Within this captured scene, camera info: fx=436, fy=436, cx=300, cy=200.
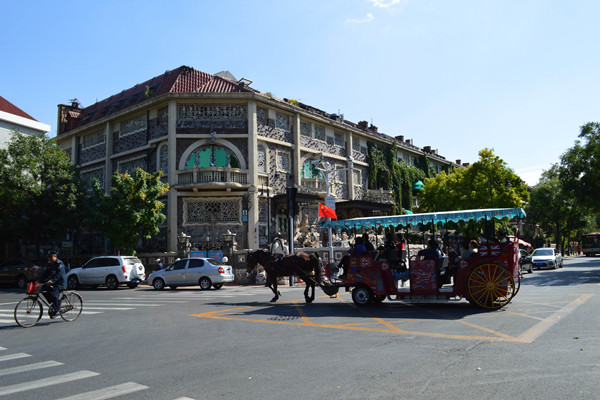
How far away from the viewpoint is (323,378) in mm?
5574

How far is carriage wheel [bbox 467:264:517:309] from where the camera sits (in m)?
11.0

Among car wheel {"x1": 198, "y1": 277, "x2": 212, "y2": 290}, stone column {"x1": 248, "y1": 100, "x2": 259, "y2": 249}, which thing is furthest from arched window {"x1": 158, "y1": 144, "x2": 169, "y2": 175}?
car wheel {"x1": 198, "y1": 277, "x2": 212, "y2": 290}

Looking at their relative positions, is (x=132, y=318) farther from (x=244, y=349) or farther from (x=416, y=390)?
(x=416, y=390)

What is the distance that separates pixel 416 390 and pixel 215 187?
25.5 meters

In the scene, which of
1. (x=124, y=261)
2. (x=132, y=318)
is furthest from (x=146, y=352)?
(x=124, y=261)

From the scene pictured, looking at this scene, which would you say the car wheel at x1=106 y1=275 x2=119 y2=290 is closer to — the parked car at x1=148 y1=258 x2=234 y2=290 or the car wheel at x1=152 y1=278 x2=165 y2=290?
the car wheel at x1=152 y1=278 x2=165 y2=290

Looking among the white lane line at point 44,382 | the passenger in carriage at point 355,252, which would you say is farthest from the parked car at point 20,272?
the white lane line at point 44,382

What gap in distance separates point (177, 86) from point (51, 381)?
2894cm

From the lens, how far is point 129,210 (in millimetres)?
26078

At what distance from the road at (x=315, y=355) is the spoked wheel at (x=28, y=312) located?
0.22 m

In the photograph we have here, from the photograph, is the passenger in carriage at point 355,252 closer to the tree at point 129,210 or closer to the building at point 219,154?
the building at point 219,154

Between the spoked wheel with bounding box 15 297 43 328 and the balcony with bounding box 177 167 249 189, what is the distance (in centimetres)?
1837

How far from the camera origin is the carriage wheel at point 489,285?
10977mm

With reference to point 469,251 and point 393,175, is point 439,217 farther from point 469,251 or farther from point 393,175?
point 393,175
